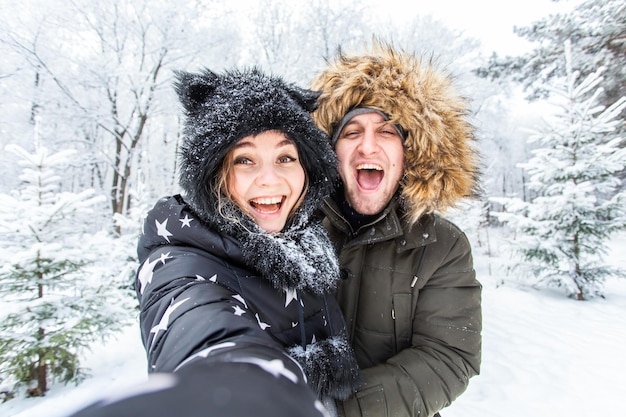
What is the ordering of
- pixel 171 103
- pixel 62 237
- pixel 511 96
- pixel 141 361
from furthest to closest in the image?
pixel 511 96 → pixel 171 103 → pixel 141 361 → pixel 62 237

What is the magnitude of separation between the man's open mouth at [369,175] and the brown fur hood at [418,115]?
0.16m

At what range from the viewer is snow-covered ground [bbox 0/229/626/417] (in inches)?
151

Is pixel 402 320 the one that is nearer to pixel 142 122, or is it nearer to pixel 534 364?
pixel 534 364

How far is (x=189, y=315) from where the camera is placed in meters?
0.89

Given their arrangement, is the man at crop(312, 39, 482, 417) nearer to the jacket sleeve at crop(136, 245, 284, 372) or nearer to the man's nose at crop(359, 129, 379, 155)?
the man's nose at crop(359, 129, 379, 155)

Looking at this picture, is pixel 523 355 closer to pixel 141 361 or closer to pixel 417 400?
pixel 417 400

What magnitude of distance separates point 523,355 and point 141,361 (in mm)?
6232

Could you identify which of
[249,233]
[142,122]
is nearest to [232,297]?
[249,233]

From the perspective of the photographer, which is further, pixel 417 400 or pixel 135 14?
pixel 135 14

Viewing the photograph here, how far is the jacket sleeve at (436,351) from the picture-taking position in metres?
1.33

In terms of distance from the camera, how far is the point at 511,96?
17.1 m

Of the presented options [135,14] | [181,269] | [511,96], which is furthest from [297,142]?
[511,96]

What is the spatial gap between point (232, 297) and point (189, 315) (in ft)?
0.58

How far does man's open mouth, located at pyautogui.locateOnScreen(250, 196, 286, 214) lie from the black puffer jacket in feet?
0.47
